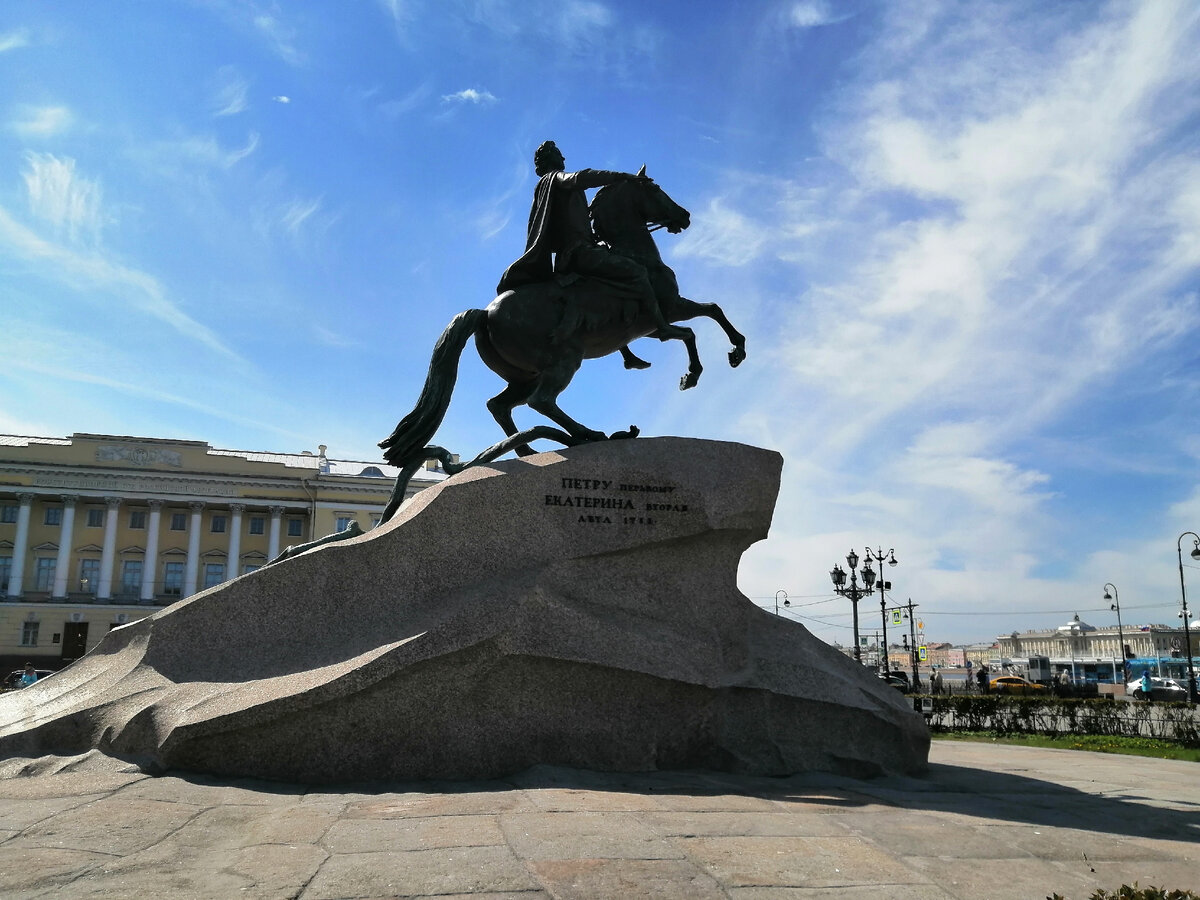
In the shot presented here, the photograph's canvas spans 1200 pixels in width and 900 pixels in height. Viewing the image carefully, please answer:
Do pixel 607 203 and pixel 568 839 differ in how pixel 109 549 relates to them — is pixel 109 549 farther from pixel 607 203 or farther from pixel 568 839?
pixel 568 839

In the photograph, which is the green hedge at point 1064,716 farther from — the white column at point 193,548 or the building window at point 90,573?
the building window at point 90,573

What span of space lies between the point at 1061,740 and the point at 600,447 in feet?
34.8

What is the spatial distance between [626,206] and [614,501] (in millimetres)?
3339

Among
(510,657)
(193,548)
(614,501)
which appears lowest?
(510,657)

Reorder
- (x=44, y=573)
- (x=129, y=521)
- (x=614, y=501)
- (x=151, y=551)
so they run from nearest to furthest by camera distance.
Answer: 1. (x=614, y=501)
2. (x=44, y=573)
3. (x=151, y=551)
4. (x=129, y=521)

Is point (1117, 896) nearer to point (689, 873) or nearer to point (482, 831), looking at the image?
→ point (689, 873)

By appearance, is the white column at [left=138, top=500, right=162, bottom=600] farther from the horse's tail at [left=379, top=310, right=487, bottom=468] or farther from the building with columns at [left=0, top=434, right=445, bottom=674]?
the horse's tail at [left=379, top=310, right=487, bottom=468]

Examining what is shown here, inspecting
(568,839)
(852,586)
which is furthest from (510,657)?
(852,586)

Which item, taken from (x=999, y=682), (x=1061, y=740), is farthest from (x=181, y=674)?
(x=999, y=682)

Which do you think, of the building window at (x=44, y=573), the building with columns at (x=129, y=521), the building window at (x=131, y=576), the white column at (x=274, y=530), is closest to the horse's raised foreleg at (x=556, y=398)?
the building with columns at (x=129, y=521)

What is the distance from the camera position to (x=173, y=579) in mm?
55562

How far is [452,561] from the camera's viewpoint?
22.5 ft

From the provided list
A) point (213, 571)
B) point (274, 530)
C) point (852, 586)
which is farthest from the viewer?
point (274, 530)

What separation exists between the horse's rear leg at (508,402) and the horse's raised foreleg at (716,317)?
66.8 inches
